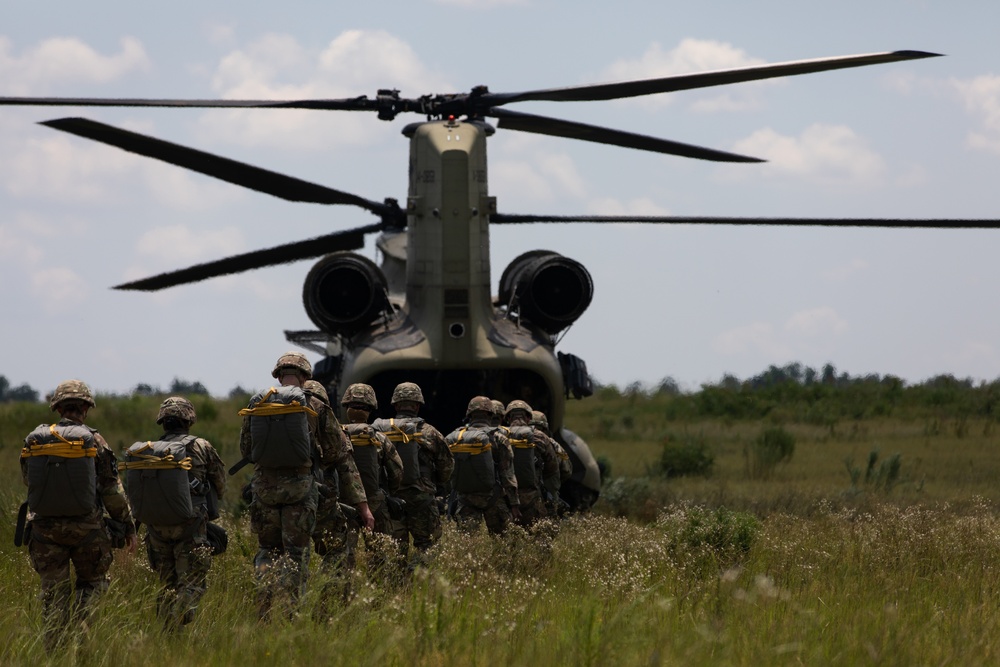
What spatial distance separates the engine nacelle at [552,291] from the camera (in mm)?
13953

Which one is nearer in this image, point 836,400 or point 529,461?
point 529,461

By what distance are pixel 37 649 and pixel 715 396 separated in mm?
27711

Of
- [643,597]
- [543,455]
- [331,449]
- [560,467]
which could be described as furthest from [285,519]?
[560,467]

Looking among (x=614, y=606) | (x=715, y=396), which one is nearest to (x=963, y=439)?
(x=715, y=396)

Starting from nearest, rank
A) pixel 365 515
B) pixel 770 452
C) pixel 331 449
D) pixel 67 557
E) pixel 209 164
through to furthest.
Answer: pixel 67 557, pixel 331 449, pixel 365 515, pixel 209 164, pixel 770 452

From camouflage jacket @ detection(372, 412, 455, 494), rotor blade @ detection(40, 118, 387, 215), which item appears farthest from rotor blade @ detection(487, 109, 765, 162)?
camouflage jacket @ detection(372, 412, 455, 494)

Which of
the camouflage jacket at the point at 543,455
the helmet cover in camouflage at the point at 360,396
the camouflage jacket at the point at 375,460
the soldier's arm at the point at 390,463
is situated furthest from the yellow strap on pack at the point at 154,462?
the camouflage jacket at the point at 543,455

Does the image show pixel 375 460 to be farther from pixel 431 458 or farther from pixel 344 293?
pixel 344 293

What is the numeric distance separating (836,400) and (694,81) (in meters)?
21.7

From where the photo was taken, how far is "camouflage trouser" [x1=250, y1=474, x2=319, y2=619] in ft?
26.0

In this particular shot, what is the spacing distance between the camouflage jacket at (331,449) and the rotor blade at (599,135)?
630cm

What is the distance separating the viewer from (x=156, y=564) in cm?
809

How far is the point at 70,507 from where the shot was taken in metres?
7.36

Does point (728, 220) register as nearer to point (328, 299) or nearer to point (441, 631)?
point (328, 299)
